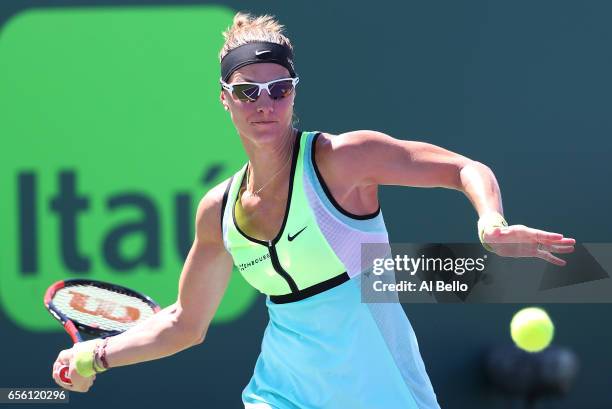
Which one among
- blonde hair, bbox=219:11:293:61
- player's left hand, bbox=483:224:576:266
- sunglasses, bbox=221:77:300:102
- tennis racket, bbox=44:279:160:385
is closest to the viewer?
player's left hand, bbox=483:224:576:266

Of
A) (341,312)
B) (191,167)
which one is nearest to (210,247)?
(341,312)

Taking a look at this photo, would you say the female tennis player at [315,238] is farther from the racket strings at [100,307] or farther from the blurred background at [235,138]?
the blurred background at [235,138]

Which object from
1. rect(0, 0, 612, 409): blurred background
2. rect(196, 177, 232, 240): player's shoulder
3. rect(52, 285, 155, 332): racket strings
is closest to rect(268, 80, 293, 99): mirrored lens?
rect(196, 177, 232, 240): player's shoulder

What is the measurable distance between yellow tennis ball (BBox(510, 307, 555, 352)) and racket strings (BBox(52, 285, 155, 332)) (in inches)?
70.1

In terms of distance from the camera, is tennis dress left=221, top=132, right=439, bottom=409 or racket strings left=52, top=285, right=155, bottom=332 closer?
tennis dress left=221, top=132, right=439, bottom=409

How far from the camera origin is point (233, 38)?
2930 millimetres

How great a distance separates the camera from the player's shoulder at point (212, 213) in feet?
9.52

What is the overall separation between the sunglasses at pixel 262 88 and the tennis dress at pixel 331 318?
159 mm

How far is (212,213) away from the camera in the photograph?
2912mm

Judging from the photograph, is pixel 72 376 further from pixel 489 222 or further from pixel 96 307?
pixel 489 222

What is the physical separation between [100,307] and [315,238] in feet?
4.31

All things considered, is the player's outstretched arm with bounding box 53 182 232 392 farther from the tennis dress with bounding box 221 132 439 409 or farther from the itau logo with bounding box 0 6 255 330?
the itau logo with bounding box 0 6 255 330

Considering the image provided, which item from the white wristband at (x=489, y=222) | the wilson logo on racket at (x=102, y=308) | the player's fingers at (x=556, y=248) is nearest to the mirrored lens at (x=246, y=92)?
the white wristband at (x=489, y=222)

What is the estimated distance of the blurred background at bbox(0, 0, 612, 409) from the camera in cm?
491
